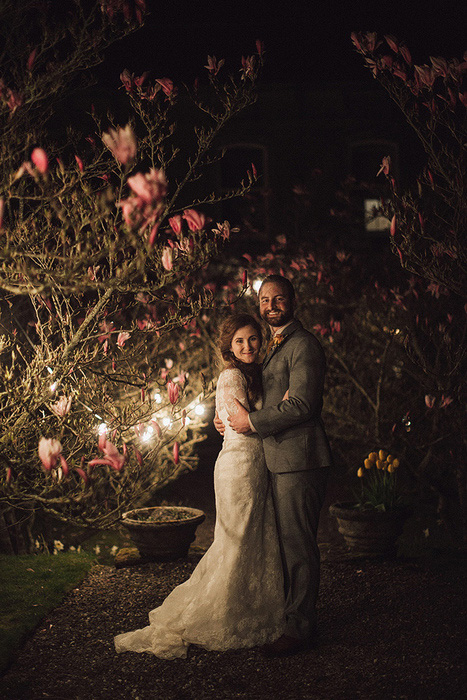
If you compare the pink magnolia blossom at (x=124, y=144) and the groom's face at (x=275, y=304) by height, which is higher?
the pink magnolia blossom at (x=124, y=144)

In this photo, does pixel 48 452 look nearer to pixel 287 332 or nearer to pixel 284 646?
pixel 287 332

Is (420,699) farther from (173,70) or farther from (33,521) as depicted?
(173,70)

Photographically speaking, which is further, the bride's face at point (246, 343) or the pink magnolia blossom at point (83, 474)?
the bride's face at point (246, 343)

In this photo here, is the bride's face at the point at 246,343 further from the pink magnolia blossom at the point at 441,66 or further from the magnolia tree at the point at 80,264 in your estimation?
the pink magnolia blossom at the point at 441,66

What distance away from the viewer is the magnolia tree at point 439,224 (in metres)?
4.34

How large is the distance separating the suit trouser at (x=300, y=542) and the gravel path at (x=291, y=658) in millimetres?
250

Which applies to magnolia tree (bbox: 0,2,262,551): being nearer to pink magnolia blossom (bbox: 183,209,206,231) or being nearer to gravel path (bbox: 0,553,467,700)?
pink magnolia blossom (bbox: 183,209,206,231)

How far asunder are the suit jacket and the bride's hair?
0.57 feet

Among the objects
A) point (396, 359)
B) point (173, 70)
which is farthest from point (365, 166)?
point (396, 359)

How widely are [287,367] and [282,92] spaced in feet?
37.6

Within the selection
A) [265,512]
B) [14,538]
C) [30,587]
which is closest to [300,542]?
[265,512]

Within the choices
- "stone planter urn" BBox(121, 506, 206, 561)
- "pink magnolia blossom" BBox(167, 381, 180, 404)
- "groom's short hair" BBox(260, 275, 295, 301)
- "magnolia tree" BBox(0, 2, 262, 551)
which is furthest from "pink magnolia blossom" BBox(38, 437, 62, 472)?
"stone planter urn" BBox(121, 506, 206, 561)

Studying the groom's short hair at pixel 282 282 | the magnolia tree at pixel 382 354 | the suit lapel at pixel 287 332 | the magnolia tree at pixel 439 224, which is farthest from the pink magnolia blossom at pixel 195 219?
the magnolia tree at pixel 382 354

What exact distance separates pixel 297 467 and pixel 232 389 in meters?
0.62
